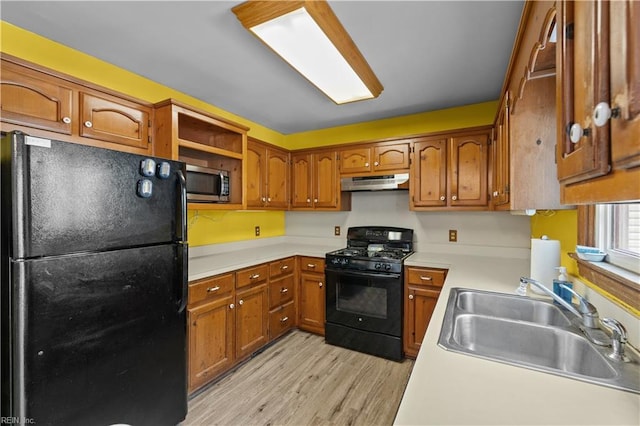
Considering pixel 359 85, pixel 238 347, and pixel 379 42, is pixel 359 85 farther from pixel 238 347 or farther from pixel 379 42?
pixel 238 347

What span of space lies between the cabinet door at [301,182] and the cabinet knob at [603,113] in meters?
2.88

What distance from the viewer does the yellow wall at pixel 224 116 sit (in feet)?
5.53

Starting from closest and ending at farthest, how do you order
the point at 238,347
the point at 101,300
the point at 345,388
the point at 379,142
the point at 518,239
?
1. the point at 101,300
2. the point at 345,388
3. the point at 238,347
4. the point at 518,239
5. the point at 379,142

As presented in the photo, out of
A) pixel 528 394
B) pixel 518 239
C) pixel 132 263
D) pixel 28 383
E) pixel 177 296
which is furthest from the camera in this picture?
pixel 518 239

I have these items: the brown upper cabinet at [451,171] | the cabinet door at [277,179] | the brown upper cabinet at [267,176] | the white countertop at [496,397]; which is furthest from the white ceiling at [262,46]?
the white countertop at [496,397]

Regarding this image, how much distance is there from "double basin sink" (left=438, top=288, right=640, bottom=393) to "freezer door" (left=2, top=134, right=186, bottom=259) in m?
1.54

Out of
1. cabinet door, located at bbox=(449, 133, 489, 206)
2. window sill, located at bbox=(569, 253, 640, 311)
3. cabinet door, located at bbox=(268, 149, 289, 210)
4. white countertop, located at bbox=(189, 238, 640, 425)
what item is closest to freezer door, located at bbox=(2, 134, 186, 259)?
white countertop, located at bbox=(189, 238, 640, 425)

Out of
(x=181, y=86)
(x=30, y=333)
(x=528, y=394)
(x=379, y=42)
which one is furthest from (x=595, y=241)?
(x=181, y=86)

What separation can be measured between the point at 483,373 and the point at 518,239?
2.30 meters

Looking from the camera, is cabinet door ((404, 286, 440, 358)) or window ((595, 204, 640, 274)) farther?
cabinet door ((404, 286, 440, 358))

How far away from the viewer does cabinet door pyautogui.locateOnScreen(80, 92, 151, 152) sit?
1.71 meters

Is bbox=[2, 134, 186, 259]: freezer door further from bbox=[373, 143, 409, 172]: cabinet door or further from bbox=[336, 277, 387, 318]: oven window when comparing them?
bbox=[373, 143, 409, 172]: cabinet door

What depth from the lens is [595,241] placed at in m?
1.36

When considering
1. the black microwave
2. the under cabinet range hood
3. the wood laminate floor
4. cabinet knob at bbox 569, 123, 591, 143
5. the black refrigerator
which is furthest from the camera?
the under cabinet range hood
